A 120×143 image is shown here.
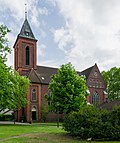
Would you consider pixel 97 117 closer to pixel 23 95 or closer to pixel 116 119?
pixel 116 119

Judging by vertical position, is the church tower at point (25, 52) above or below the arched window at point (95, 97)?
above

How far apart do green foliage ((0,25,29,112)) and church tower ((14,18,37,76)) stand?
17555 mm

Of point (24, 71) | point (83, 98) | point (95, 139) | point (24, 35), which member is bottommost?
point (95, 139)

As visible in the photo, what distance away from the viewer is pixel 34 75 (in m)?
63.4

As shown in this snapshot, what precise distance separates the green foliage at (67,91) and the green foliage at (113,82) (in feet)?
102

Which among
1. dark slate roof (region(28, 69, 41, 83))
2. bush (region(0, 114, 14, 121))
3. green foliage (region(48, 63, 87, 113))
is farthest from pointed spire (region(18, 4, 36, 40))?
green foliage (region(48, 63, 87, 113))

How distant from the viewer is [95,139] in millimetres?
17031

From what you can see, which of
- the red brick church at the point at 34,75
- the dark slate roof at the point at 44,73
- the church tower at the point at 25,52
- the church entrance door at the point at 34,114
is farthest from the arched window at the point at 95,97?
the church tower at the point at 25,52

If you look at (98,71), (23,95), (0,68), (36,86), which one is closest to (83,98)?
(23,95)

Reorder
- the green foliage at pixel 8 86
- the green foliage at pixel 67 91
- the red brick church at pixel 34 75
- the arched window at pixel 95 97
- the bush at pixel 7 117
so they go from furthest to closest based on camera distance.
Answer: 1. the arched window at pixel 95 97
2. the bush at pixel 7 117
3. the red brick church at pixel 34 75
4. the green foliage at pixel 67 91
5. the green foliage at pixel 8 86

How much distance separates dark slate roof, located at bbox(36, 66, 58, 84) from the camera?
6492 centimetres

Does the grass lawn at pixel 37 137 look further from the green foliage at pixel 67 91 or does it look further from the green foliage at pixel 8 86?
the green foliage at pixel 67 91

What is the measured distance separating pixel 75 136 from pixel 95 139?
1.51 metres

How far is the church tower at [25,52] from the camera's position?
6469 centimetres
